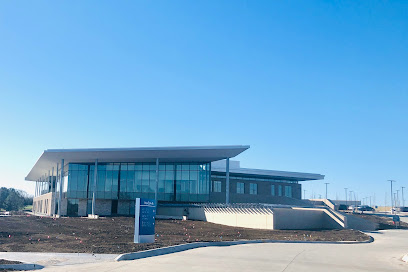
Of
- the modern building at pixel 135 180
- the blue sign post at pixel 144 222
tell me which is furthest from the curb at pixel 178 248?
the modern building at pixel 135 180

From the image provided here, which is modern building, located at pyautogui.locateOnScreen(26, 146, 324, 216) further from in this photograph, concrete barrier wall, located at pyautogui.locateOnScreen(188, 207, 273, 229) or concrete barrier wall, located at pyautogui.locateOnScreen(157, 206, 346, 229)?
concrete barrier wall, located at pyautogui.locateOnScreen(157, 206, 346, 229)

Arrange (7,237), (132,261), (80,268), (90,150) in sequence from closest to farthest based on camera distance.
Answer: (80,268), (132,261), (7,237), (90,150)

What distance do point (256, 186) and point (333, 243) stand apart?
4242 cm

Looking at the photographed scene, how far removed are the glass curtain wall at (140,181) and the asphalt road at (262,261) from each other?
118 feet

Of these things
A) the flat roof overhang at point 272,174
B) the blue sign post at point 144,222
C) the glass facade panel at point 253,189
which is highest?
the flat roof overhang at point 272,174

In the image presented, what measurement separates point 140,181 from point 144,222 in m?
37.2

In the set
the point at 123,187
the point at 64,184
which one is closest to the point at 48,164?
the point at 64,184

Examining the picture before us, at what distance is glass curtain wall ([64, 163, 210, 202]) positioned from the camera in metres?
55.2

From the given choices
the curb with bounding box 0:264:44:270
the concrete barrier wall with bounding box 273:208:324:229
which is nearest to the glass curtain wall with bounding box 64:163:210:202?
the concrete barrier wall with bounding box 273:208:324:229

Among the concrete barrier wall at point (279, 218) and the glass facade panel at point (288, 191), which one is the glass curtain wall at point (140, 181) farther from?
the glass facade panel at point (288, 191)

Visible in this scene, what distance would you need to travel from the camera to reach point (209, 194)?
2167 inches

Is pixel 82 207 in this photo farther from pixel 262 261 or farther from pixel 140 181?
pixel 262 261

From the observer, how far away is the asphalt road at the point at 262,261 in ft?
43.2

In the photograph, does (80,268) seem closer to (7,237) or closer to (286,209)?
(7,237)
